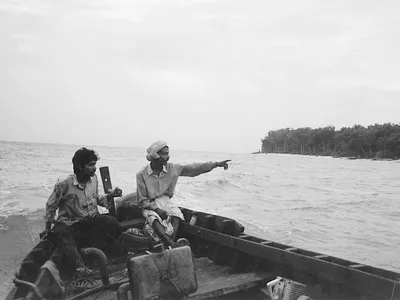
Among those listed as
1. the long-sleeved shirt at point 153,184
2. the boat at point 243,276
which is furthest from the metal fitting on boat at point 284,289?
the long-sleeved shirt at point 153,184

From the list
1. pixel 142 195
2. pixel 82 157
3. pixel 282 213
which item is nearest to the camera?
pixel 82 157

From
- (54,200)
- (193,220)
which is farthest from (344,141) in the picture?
(54,200)

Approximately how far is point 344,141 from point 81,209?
250 ft

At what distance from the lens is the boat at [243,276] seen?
10.9 feet

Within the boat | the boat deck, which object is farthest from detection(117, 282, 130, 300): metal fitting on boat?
the boat deck

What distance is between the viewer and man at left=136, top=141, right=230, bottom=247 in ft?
16.2

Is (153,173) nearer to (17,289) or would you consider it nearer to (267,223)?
(17,289)

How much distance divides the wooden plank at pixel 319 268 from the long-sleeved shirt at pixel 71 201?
173 cm

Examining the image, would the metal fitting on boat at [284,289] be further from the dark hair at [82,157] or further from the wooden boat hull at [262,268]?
the dark hair at [82,157]

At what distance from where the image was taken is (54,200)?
15.1 feet

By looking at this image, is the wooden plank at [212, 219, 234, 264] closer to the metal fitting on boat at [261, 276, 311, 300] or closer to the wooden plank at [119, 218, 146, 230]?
the metal fitting on boat at [261, 276, 311, 300]

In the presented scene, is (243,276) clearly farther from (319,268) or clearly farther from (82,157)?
(82,157)

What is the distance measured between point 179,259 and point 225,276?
1.52m

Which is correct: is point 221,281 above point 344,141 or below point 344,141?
below
